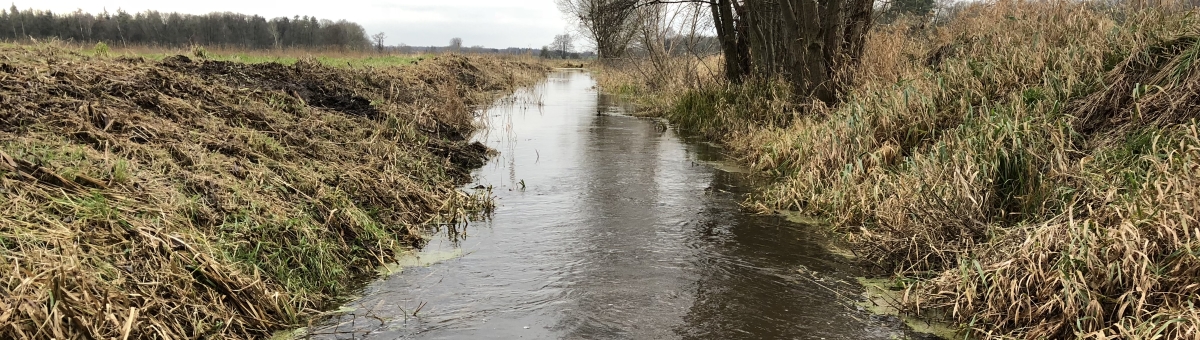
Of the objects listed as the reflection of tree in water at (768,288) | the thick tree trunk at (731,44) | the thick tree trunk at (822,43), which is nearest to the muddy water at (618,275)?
the reflection of tree in water at (768,288)

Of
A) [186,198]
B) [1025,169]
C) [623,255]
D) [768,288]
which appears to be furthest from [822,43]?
[186,198]

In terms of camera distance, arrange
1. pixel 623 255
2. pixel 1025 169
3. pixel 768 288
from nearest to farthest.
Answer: pixel 768 288 → pixel 1025 169 → pixel 623 255

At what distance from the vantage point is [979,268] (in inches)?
160

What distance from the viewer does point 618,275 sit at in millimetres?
5191

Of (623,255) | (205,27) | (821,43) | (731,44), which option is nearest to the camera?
(623,255)

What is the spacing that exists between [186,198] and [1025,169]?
18.6 feet

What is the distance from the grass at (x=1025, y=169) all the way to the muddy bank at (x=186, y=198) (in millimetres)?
3739

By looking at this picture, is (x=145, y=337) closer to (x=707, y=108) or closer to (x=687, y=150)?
(x=687, y=150)

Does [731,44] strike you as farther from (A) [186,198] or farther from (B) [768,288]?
(A) [186,198]

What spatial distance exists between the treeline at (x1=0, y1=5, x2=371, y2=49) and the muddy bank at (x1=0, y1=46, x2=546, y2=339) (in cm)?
3121

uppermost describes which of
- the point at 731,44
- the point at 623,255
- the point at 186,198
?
the point at 731,44

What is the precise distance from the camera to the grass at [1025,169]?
356 cm

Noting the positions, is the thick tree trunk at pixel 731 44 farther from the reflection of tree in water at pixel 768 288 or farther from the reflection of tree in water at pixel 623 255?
the reflection of tree in water at pixel 768 288

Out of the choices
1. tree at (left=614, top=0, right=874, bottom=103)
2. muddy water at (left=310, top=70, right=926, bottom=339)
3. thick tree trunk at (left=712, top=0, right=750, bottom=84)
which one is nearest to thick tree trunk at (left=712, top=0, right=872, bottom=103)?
tree at (left=614, top=0, right=874, bottom=103)
